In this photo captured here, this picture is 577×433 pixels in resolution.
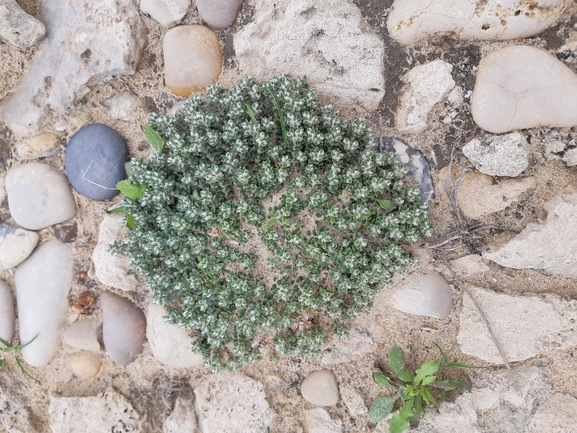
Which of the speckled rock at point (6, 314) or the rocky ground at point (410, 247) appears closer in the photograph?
the rocky ground at point (410, 247)

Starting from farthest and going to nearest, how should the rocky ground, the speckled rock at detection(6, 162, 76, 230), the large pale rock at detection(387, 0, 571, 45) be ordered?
the speckled rock at detection(6, 162, 76, 230)
the rocky ground
the large pale rock at detection(387, 0, 571, 45)

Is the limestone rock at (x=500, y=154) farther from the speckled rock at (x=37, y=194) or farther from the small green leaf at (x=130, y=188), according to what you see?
the speckled rock at (x=37, y=194)

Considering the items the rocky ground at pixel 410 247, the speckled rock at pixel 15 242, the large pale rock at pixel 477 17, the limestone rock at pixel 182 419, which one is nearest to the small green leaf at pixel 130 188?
the rocky ground at pixel 410 247

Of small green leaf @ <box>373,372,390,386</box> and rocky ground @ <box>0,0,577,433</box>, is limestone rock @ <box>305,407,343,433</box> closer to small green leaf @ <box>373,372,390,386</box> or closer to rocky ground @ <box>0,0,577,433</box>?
rocky ground @ <box>0,0,577,433</box>

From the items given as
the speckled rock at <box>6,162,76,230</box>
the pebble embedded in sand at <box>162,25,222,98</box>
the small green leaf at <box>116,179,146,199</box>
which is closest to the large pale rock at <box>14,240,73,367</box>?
A: the speckled rock at <box>6,162,76,230</box>

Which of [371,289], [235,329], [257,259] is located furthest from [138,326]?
[371,289]

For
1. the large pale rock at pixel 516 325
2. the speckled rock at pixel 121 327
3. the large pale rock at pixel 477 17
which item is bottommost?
the speckled rock at pixel 121 327

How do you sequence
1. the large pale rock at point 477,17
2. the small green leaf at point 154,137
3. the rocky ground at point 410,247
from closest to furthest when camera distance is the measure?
the large pale rock at point 477,17, the rocky ground at point 410,247, the small green leaf at point 154,137
